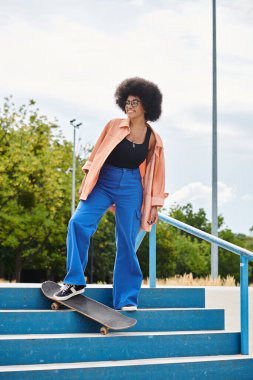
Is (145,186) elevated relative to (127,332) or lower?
elevated

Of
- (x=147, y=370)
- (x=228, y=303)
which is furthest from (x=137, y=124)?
(x=228, y=303)

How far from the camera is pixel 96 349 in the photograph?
436 centimetres

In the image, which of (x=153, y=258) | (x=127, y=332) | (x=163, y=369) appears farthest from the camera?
(x=153, y=258)

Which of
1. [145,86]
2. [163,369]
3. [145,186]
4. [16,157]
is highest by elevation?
[16,157]

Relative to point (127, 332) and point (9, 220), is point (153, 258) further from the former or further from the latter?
point (9, 220)

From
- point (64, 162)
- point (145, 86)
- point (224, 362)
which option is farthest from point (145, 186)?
point (64, 162)

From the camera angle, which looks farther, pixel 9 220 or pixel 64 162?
pixel 64 162

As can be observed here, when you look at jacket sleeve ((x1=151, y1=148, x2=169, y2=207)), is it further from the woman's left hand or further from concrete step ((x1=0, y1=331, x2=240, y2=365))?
concrete step ((x1=0, y1=331, x2=240, y2=365))

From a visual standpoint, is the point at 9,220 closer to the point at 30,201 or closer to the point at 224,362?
the point at 30,201

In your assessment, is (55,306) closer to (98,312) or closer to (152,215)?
(98,312)

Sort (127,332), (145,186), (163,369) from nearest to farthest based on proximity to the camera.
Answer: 1. (163,369)
2. (127,332)
3. (145,186)

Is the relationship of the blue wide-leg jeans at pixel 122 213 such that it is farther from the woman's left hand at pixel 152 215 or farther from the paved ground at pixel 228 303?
the paved ground at pixel 228 303

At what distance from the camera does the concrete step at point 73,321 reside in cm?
445

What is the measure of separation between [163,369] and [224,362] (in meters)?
0.56
